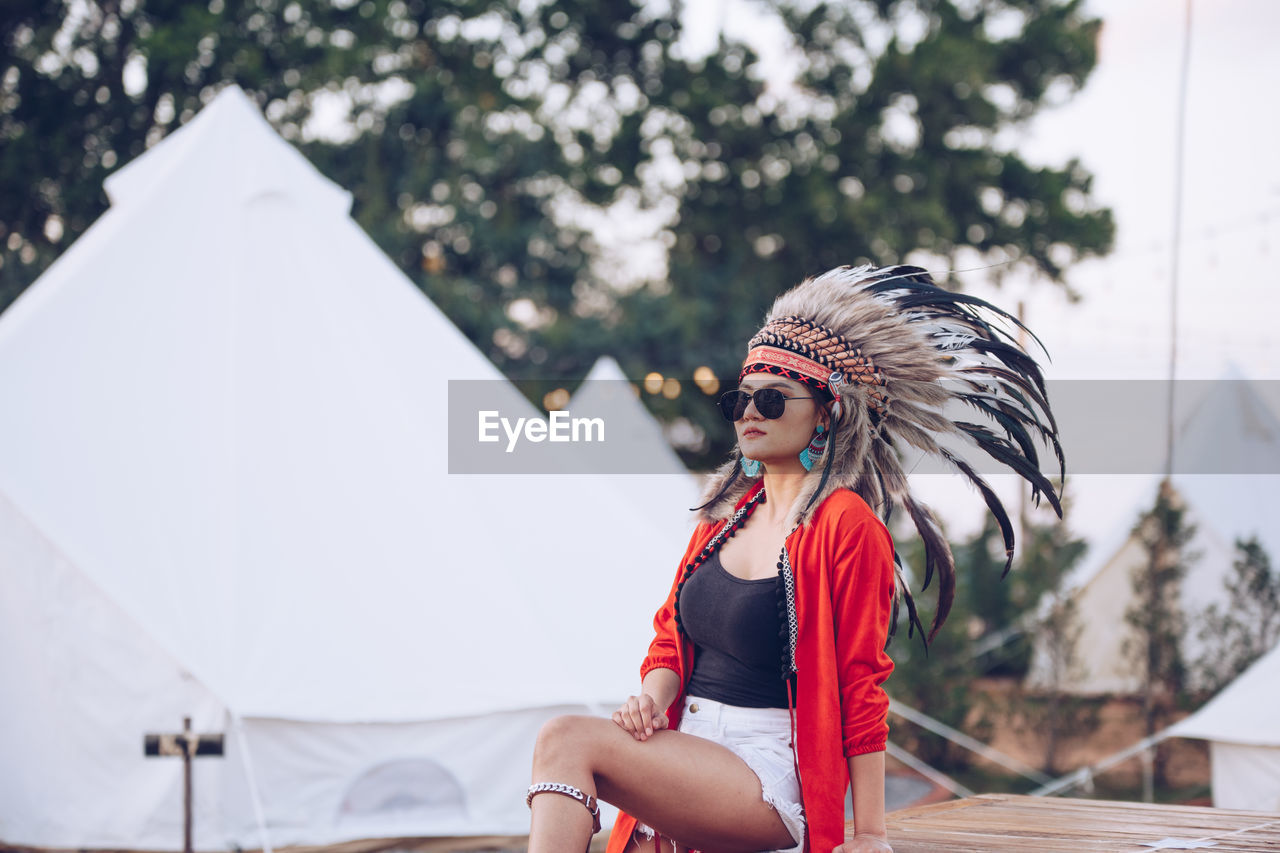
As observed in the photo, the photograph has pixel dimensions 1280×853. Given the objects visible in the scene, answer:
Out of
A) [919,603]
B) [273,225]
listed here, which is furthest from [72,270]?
[919,603]

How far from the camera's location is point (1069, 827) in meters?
2.39

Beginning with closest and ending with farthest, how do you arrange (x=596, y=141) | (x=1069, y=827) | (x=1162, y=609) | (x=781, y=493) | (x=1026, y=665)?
1. (x=781, y=493)
2. (x=1069, y=827)
3. (x=1162, y=609)
4. (x=1026, y=665)
5. (x=596, y=141)

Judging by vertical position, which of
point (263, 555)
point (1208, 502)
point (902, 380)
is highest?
point (1208, 502)

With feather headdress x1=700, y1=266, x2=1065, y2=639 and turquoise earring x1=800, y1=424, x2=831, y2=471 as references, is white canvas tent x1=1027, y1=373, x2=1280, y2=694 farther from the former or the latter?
turquoise earring x1=800, y1=424, x2=831, y2=471

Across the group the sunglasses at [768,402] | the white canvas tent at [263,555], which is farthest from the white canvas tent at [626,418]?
the sunglasses at [768,402]

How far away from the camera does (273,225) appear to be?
5547 mm

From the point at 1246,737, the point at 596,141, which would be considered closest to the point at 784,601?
the point at 1246,737

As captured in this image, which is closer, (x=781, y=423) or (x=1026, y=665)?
(x=781, y=423)

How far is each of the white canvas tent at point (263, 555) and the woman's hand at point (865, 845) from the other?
2838 mm

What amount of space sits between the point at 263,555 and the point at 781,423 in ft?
10.6

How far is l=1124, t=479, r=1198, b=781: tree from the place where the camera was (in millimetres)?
7906

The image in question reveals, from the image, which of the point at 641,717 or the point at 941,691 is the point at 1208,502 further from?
the point at 641,717

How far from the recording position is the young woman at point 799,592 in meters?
1.77

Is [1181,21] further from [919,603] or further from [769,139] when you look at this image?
→ [769,139]
